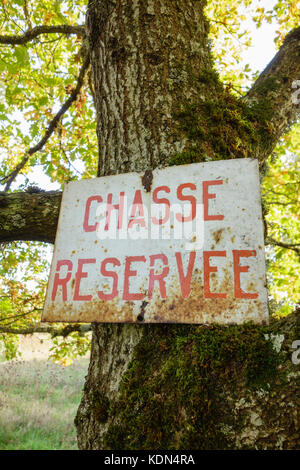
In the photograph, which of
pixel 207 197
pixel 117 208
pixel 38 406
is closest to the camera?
pixel 207 197

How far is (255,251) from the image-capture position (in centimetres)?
112

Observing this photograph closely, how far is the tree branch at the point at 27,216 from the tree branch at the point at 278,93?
3.98ft

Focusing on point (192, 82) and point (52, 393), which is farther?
point (52, 393)

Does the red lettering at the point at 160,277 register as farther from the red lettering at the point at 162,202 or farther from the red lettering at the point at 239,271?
the red lettering at the point at 239,271

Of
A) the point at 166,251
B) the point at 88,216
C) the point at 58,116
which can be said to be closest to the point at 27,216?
the point at 88,216

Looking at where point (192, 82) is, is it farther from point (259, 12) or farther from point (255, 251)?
point (259, 12)

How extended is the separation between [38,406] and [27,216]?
7345 mm

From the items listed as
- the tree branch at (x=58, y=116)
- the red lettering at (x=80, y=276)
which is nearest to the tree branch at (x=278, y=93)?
the red lettering at (x=80, y=276)

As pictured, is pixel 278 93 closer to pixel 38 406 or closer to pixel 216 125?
pixel 216 125

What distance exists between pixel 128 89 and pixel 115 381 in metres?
1.39

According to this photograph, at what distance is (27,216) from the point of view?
5.55 feet

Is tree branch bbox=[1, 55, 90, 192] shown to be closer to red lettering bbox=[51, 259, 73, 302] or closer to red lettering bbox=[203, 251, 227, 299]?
red lettering bbox=[51, 259, 73, 302]

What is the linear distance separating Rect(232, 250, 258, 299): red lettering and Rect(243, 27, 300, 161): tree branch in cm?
80

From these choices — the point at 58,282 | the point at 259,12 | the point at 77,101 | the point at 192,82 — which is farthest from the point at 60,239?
the point at 259,12
